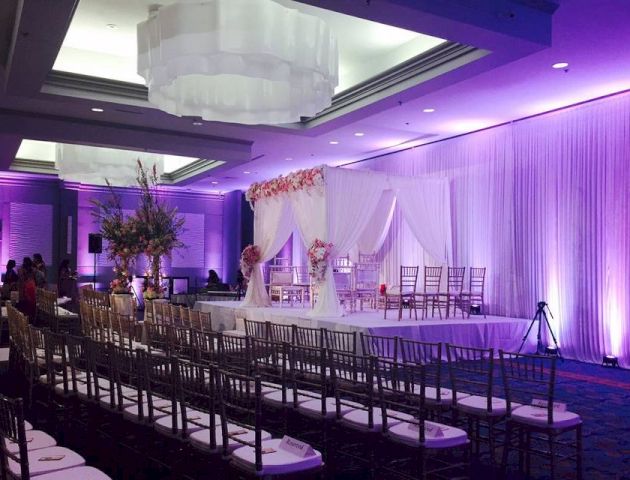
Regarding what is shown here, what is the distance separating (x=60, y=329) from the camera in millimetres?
8438

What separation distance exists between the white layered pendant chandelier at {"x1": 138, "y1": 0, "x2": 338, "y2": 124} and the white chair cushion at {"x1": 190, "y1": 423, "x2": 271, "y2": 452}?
9.41ft


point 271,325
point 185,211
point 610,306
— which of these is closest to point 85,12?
point 271,325

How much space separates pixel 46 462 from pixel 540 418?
100 inches

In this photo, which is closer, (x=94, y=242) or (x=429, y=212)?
(x=429, y=212)

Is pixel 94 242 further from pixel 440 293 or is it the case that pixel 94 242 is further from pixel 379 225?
pixel 440 293

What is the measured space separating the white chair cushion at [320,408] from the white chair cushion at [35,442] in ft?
4.67

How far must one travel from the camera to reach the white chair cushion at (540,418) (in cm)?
345

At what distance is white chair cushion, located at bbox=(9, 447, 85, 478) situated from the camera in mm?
2668

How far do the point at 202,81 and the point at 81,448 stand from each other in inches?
136

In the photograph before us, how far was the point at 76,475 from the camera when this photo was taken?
263 cm

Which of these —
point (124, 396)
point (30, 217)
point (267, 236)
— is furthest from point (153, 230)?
point (30, 217)

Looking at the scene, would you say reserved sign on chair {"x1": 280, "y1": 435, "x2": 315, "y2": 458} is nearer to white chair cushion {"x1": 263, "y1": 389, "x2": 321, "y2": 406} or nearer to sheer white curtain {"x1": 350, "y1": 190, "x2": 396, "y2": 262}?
white chair cushion {"x1": 263, "y1": 389, "x2": 321, "y2": 406}

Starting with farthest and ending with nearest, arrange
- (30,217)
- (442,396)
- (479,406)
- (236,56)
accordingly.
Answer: (30,217), (236,56), (442,396), (479,406)

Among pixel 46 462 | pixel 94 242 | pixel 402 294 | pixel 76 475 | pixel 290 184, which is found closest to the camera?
pixel 76 475
